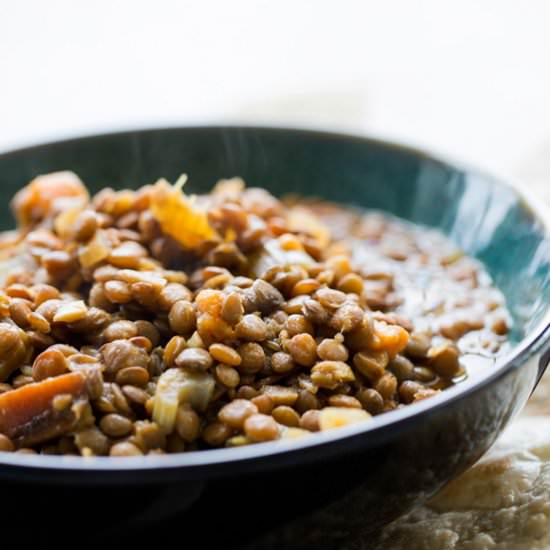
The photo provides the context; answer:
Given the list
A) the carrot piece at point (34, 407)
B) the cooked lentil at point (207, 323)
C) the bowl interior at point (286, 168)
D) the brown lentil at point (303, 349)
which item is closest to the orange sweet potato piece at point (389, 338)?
the cooked lentil at point (207, 323)

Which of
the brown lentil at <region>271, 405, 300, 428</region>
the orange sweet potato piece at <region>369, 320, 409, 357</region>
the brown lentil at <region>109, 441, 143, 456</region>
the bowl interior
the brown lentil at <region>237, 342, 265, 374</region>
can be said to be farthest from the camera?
the bowl interior

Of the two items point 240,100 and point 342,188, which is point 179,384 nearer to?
point 342,188

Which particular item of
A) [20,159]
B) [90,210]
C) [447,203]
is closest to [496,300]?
[447,203]

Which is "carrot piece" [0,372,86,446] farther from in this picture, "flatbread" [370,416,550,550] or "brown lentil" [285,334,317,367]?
"flatbread" [370,416,550,550]

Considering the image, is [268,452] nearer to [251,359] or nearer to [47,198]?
[251,359]

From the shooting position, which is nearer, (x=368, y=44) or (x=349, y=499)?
(x=349, y=499)

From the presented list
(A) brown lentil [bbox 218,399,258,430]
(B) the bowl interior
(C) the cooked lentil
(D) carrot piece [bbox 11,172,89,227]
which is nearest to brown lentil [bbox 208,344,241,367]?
(C) the cooked lentil

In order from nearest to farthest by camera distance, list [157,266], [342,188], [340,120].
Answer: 1. [157,266]
2. [342,188]
3. [340,120]

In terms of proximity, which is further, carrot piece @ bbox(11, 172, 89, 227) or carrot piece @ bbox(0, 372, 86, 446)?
carrot piece @ bbox(11, 172, 89, 227)
